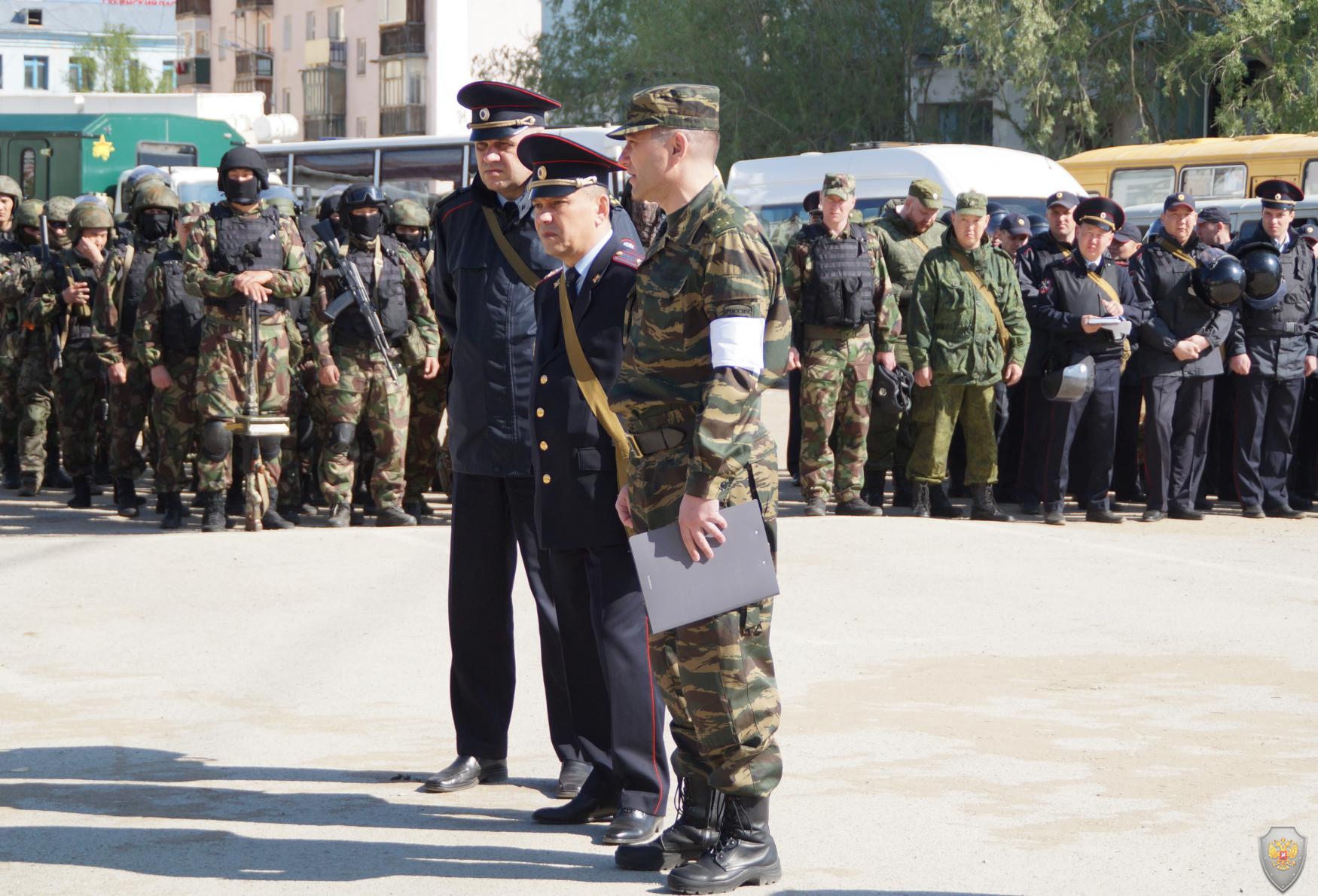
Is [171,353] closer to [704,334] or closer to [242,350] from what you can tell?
[242,350]

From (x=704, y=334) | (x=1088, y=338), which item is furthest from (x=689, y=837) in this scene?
(x=1088, y=338)

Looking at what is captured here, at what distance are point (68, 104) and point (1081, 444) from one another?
21.4 metres

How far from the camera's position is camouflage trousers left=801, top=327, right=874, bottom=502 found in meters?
11.4

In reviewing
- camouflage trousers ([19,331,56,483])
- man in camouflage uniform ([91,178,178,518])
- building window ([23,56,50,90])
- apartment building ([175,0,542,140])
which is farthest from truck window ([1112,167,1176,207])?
building window ([23,56,50,90])

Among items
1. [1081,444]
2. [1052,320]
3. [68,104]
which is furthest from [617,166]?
[68,104]

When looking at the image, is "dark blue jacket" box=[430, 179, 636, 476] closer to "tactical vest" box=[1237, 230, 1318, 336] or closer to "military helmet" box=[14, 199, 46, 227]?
"tactical vest" box=[1237, 230, 1318, 336]

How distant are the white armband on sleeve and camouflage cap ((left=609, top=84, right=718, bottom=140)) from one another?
521 millimetres

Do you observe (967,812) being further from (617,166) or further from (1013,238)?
(1013,238)

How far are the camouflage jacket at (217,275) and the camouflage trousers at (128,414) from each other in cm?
152

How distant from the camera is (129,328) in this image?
38.0 ft

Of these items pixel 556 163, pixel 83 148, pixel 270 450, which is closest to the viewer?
pixel 556 163

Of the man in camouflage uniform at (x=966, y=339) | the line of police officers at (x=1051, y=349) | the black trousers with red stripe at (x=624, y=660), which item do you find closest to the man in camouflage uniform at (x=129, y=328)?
the line of police officers at (x=1051, y=349)

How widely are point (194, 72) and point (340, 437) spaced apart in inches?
2848

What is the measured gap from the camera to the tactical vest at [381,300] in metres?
10.7
